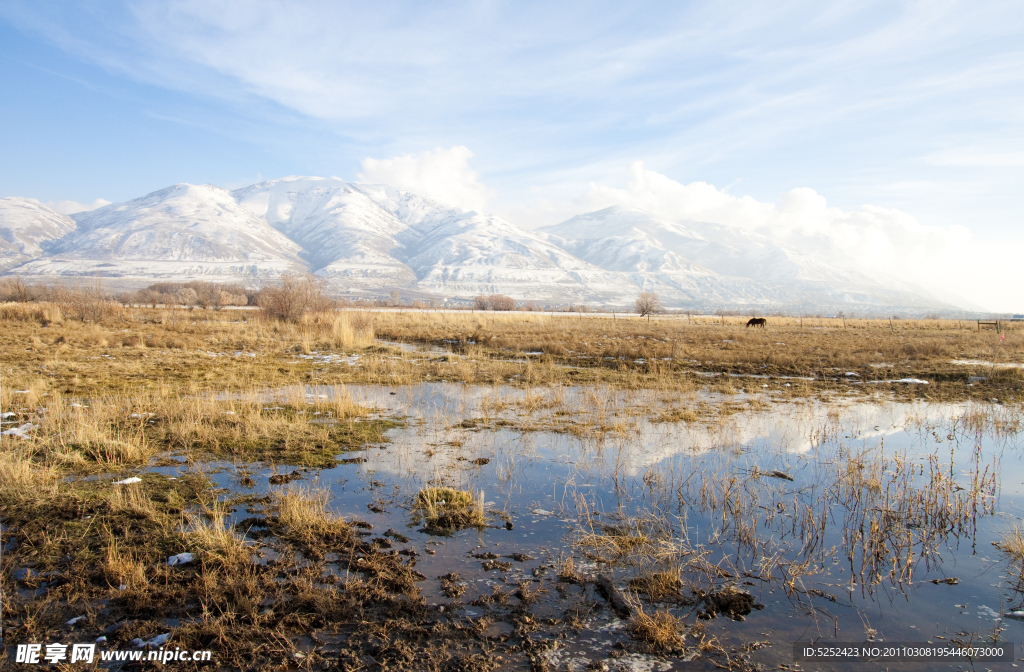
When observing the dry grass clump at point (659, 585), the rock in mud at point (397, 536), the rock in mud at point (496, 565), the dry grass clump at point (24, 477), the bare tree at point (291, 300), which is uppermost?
the bare tree at point (291, 300)

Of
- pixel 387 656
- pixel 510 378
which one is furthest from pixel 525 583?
pixel 510 378

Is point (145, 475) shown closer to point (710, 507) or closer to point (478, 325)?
point (710, 507)

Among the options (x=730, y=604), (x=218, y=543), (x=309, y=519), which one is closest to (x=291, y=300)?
(x=309, y=519)

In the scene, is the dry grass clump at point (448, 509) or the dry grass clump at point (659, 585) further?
the dry grass clump at point (448, 509)

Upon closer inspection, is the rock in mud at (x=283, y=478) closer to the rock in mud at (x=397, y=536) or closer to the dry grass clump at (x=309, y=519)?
the dry grass clump at (x=309, y=519)

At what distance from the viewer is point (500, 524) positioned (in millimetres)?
6250

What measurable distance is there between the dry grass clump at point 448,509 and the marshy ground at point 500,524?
31mm

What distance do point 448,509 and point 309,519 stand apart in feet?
5.37

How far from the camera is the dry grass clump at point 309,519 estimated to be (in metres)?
5.65

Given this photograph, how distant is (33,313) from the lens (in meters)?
27.8

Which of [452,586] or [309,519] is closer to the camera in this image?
[452,586]

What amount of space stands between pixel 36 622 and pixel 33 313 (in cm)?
3291

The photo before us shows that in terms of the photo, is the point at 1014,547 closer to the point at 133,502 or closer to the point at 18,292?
the point at 133,502

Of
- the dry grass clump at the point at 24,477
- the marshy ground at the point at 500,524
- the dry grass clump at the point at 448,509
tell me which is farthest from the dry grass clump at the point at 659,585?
the dry grass clump at the point at 24,477
